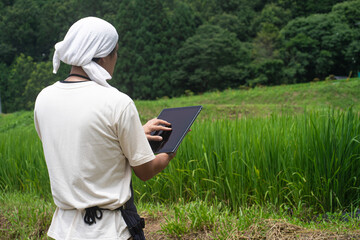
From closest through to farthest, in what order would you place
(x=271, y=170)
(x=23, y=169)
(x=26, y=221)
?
(x=26, y=221)
(x=271, y=170)
(x=23, y=169)

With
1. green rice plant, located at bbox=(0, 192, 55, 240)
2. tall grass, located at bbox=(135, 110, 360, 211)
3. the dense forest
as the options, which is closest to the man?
green rice plant, located at bbox=(0, 192, 55, 240)

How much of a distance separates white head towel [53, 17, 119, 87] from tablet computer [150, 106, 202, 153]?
39cm

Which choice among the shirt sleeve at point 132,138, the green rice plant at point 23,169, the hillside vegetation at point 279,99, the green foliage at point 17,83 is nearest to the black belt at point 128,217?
the shirt sleeve at point 132,138

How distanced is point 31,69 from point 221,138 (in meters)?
26.4

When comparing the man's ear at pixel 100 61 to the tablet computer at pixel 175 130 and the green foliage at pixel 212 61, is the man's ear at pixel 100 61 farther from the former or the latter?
the green foliage at pixel 212 61

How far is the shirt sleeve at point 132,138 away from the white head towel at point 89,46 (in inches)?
7.1

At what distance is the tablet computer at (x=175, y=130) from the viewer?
1815 millimetres

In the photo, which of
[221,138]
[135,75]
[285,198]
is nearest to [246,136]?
[221,138]

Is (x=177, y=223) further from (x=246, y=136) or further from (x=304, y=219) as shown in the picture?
(x=246, y=136)

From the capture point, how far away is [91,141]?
1.60 metres

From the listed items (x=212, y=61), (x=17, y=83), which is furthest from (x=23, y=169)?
(x=17, y=83)

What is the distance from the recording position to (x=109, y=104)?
5.09 feet

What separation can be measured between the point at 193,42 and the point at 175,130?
25606 millimetres

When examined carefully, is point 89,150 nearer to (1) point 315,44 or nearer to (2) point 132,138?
(2) point 132,138
